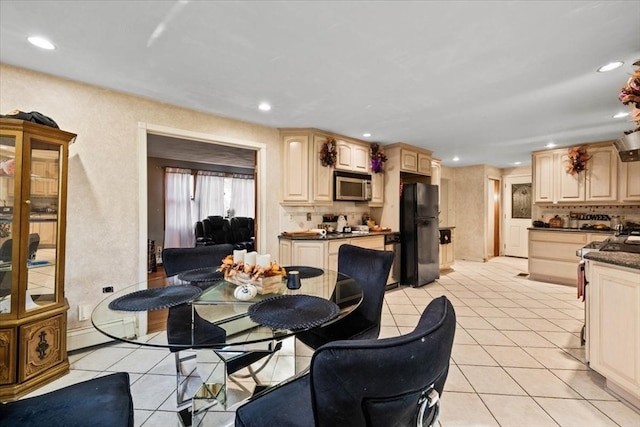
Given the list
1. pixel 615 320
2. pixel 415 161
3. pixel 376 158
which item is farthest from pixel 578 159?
pixel 615 320

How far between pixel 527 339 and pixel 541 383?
2.59 feet

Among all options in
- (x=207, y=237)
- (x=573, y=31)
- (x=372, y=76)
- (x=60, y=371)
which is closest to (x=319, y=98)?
(x=372, y=76)

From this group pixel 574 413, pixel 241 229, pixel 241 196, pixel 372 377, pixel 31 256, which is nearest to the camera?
pixel 372 377

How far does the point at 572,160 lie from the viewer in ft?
15.4

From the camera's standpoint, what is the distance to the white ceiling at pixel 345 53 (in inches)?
62.7

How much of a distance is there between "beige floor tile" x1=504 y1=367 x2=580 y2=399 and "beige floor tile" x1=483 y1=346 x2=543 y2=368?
7cm

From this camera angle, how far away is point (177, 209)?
6348 millimetres

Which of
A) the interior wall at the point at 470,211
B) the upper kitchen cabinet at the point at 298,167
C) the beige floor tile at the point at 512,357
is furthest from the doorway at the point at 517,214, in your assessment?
the upper kitchen cabinet at the point at 298,167

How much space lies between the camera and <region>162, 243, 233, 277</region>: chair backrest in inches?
90.9

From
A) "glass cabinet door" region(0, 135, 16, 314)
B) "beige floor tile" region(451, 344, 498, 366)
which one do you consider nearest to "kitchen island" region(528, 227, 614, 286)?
"beige floor tile" region(451, 344, 498, 366)

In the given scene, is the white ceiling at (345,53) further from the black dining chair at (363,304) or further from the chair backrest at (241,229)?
the chair backrest at (241,229)

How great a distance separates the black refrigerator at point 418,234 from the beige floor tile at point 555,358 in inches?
82.1

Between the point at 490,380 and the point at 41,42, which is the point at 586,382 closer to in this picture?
the point at 490,380

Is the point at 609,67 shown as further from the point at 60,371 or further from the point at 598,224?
the point at 60,371
